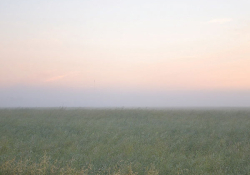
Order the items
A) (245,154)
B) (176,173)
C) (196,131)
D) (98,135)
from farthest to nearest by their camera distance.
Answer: (196,131) < (98,135) < (245,154) < (176,173)

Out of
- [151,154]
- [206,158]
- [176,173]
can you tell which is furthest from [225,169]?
[151,154]

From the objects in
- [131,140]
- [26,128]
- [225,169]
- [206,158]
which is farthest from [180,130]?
[26,128]

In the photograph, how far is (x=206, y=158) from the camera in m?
8.02

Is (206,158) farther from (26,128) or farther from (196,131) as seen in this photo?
(26,128)

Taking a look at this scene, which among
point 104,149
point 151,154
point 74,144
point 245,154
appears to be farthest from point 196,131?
point 74,144

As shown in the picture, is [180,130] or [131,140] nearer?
[131,140]

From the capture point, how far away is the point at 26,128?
525 inches

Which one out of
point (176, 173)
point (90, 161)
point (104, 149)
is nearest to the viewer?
point (176, 173)

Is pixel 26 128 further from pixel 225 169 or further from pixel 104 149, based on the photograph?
pixel 225 169

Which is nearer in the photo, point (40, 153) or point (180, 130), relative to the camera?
point (40, 153)

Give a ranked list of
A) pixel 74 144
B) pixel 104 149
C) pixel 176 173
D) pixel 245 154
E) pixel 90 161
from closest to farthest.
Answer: pixel 176 173 < pixel 90 161 < pixel 245 154 < pixel 104 149 < pixel 74 144

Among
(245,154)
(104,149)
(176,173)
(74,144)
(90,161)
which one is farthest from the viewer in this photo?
(74,144)

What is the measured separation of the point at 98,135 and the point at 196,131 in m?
6.55

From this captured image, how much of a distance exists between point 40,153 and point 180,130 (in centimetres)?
877
